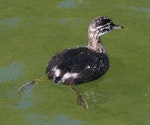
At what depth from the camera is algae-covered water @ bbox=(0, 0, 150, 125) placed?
10.4 m

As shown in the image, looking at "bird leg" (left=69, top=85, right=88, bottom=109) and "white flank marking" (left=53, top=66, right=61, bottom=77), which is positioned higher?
"white flank marking" (left=53, top=66, right=61, bottom=77)

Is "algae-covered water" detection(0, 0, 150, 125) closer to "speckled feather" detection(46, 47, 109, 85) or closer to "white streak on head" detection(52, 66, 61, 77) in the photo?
"speckled feather" detection(46, 47, 109, 85)

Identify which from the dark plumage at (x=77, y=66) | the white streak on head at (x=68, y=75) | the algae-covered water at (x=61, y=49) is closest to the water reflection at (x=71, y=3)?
the algae-covered water at (x=61, y=49)

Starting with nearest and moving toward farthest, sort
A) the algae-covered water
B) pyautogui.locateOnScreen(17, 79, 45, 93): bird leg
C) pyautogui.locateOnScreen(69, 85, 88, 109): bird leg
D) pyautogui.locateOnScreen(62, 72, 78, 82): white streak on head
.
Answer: the algae-covered water
pyautogui.locateOnScreen(69, 85, 88, 109): bird leg
pyautogui.locateOnScreen(62, 72, 78, 82): white streak on head
pyautogui.locateOnScreen(17, 79, 45, 93): bird leg

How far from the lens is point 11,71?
38.4 ft

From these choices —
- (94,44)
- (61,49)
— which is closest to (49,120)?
(94,44)

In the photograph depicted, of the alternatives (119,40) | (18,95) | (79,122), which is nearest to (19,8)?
(119,40)

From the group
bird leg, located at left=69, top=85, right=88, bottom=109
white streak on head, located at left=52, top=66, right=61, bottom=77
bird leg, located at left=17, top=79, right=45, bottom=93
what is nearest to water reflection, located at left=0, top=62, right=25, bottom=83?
bird leg, located at left=17, top=79, right=45, bottom=93

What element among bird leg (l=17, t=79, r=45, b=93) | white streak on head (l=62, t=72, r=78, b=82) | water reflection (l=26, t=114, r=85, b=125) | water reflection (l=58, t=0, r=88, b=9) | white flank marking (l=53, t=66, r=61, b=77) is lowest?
water reflection (l=26, t=114, r=85, b=125)

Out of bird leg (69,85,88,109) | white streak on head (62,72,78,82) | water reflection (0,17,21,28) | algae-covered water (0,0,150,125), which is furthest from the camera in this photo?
water reflection (0,17,21,28)

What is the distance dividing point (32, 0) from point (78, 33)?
2.13m

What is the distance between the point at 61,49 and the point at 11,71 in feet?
4.94

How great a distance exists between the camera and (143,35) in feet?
44.0

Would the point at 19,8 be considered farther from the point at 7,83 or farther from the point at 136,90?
the point at 136,90
